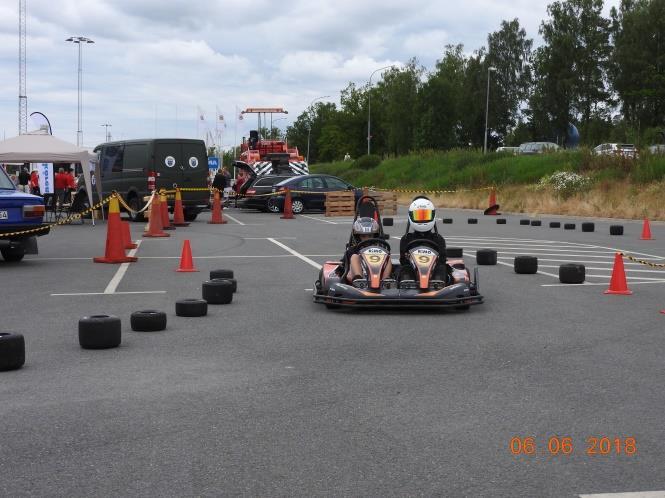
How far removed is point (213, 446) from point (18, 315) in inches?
230

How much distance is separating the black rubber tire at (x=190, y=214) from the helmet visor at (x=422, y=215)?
61.2 ft

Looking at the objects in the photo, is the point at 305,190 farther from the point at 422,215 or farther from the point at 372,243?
the point at 372,243

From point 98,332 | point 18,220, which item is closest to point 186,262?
point 18,220

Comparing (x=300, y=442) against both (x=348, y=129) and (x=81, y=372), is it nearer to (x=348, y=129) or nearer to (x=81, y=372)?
(x=81, y=372)

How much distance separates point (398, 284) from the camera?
35.2 ft

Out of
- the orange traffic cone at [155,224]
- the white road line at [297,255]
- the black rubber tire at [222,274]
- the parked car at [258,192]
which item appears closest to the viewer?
the black rubber tire at [222,274]

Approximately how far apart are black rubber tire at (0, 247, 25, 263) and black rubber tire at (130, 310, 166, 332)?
26.5ft

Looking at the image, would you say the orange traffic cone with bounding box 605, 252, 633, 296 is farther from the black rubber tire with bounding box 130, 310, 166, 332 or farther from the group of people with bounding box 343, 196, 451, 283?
the black rubber tire with bounding box 130, 310, 166, 332

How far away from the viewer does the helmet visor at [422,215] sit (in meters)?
11.5

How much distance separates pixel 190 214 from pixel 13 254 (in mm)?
13135

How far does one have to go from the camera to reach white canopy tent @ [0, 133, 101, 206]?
24730 millimetres

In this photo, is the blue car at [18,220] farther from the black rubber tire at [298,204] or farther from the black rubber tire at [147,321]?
the black rubber tire at [298,204]

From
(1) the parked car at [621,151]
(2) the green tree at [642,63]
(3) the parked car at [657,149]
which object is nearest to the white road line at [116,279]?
(1) the parked car at [621,151]

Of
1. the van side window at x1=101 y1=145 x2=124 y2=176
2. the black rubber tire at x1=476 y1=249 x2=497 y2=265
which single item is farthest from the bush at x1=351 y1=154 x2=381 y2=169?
the black rubber tire at x1=476 y1=249 x2=497 y2=265
